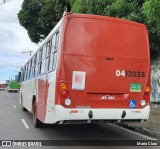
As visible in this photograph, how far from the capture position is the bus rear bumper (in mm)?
9688

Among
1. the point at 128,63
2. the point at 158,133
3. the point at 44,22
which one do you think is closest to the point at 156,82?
the point at 158,133

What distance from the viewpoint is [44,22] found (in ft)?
124

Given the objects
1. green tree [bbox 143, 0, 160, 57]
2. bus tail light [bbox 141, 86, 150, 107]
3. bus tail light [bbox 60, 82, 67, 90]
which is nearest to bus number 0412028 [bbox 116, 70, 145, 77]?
bus tail light [bbox 141, 86, 150, 107]

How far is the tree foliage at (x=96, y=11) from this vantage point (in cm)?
1342

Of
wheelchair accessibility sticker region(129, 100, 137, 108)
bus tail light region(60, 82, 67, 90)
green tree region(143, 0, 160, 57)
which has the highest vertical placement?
green tree region(143, 0, 160, 57)

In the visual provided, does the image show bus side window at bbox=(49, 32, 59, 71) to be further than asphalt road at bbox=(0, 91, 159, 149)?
No

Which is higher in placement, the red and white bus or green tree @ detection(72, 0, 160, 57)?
green tree @ detection(72, 0, 160, 57)

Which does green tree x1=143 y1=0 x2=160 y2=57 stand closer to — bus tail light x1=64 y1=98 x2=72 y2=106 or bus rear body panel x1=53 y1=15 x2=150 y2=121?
bus rear body panel x1=53 y1=15 x2=150 y2=121

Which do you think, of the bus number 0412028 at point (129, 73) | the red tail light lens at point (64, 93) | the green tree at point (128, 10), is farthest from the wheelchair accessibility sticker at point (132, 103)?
the green tree at point (128, 10)

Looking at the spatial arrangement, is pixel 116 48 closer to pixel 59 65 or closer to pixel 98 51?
pixel 98 51

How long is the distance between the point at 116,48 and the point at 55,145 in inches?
119

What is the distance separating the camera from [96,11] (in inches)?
838

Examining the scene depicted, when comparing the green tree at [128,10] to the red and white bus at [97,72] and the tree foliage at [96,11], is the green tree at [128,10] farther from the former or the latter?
the red and white bus at [97,72]

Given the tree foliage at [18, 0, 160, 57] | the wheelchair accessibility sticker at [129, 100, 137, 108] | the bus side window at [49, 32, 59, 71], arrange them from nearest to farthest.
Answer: the wheelchair accessibility sticker at [129, 100, 137, 108], the bus side window at [49, 32, 59, 71], the tree foliage at [18, 0, 160, 57]
